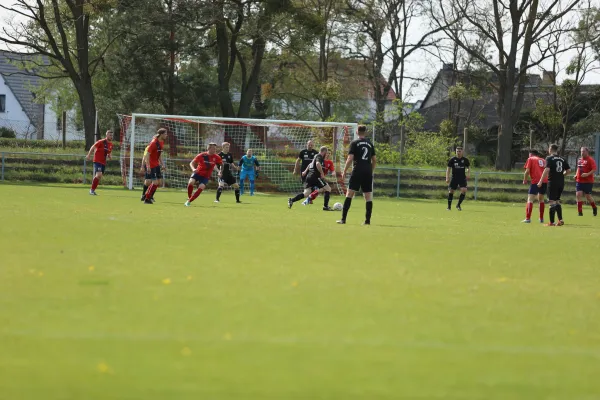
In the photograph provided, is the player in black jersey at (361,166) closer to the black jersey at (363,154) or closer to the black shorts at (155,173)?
the black jersey at (363,154)

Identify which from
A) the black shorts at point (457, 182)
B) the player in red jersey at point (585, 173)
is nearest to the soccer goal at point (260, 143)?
the black shorts at point (457, 182)

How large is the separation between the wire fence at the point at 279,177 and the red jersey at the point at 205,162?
13483 millimetres

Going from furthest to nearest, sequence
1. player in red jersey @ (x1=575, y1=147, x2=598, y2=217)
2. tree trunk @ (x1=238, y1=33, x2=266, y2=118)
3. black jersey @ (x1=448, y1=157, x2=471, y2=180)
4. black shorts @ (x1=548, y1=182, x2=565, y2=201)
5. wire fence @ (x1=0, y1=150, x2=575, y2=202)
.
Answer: tree trunk @ (x1=238, y1=33, x2=266, y2=118) → wire fence @ (x1=0, y1=150, x2=575, y2=202) → black jersey @ (x1=448, y1=157, x2=471, y2=180) → player in red jersey @ (x1=575, y1=147, x2=598, y2=217) → black shorts @ (x1=548, y1=182, x2=565, y2=201)

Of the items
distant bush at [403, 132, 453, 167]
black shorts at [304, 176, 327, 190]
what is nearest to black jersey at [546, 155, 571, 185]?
black shorts at [304, 176, 327, 190]

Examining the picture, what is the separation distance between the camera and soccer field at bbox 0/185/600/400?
507 centimetres

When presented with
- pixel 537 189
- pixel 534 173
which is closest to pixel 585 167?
pixel 534 173

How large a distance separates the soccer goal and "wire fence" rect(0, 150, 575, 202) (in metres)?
0.04

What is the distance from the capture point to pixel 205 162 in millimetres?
23406

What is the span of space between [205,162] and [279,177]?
14985mm

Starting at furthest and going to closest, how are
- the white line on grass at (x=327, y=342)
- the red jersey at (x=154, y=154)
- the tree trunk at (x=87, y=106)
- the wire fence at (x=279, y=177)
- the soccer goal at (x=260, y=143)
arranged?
the tree trunk at (x=87, y=106) → the wire fence at (x=279, y=177) → the soccer goal at (x=260, y=143) → the red jersey at (x=154, y=154) → the white line on grass at (x=327, y=342)

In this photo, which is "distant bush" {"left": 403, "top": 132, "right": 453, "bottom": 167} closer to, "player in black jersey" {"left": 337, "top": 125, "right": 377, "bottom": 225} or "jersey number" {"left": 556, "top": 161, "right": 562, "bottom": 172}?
"jersey number" {"left": 556, "top": 161, "right": 562, "bottom": 172}

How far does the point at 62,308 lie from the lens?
6.98 m

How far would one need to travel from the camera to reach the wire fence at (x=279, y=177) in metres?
37.8

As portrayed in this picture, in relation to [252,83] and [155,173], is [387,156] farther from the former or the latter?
[155,173]
